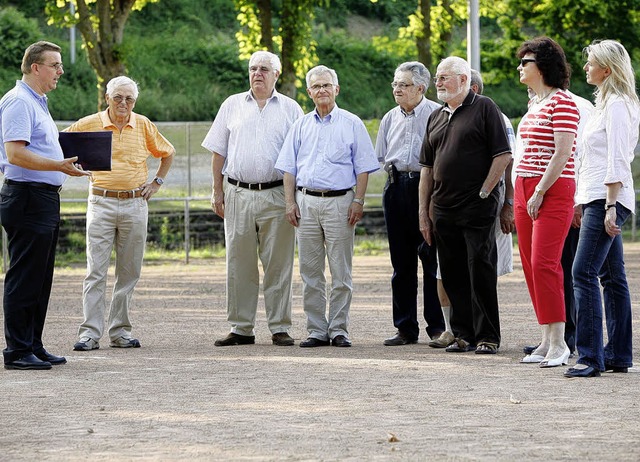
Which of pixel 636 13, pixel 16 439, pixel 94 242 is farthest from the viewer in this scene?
pixel 636 13

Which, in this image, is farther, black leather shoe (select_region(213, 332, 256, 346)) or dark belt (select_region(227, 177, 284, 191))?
black leather shoe (select_region(213, 332, 256, 346))

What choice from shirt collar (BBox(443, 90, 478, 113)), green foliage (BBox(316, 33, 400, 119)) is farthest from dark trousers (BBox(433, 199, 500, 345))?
green foliage (BBox(316, 33, 400, 119))

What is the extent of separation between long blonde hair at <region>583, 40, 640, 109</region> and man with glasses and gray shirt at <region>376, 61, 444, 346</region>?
224cm

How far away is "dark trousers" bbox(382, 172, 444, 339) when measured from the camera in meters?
10.9

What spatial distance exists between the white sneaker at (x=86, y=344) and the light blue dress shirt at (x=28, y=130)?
173 centimetres

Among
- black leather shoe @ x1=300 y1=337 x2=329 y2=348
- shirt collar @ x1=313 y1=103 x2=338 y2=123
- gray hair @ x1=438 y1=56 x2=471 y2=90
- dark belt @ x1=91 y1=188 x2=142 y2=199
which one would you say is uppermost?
gray hair @ x1=438 y1=56 x2=471 y2=90

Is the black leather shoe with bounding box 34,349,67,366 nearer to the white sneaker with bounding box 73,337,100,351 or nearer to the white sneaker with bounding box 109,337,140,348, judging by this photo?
the white sneaker with bounding box 73,337,100,351

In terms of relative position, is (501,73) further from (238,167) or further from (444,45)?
(238,167)

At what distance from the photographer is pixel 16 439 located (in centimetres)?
693

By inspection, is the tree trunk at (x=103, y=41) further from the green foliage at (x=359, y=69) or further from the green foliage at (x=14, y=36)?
the green foliage at (x=359, y=69)

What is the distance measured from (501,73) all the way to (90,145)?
995 inches

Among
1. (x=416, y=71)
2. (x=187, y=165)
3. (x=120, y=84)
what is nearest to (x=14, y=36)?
(x=187, y=165)

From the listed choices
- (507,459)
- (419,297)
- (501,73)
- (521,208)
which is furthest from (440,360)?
(501,73)

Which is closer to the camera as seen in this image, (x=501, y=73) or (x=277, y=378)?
(x=277, y=378)
